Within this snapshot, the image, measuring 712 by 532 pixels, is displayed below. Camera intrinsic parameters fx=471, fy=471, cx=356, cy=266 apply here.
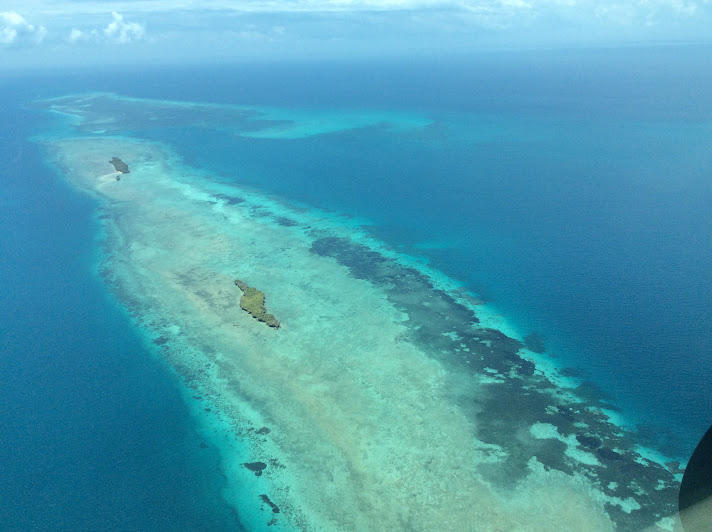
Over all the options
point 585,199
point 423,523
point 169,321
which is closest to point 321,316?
point 169,321

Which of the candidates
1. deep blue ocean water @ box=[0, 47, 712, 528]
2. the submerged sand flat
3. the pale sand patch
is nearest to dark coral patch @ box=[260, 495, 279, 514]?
the submerged sand flat

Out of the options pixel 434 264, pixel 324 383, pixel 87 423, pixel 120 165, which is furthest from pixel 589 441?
pixel 120 165

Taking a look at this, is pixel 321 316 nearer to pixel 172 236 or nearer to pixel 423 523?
pixel 423 523

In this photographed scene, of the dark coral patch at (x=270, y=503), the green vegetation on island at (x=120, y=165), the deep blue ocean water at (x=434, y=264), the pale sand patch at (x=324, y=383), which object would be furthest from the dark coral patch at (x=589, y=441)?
the green vegetation on island at (x=120, y=165)

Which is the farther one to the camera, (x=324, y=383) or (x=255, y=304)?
(x=255, y=304)

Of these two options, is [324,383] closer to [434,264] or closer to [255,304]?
[255,304]

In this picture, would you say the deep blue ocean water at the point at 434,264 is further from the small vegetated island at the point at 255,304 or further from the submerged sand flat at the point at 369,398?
the small vegetated island at the point at 255,304
